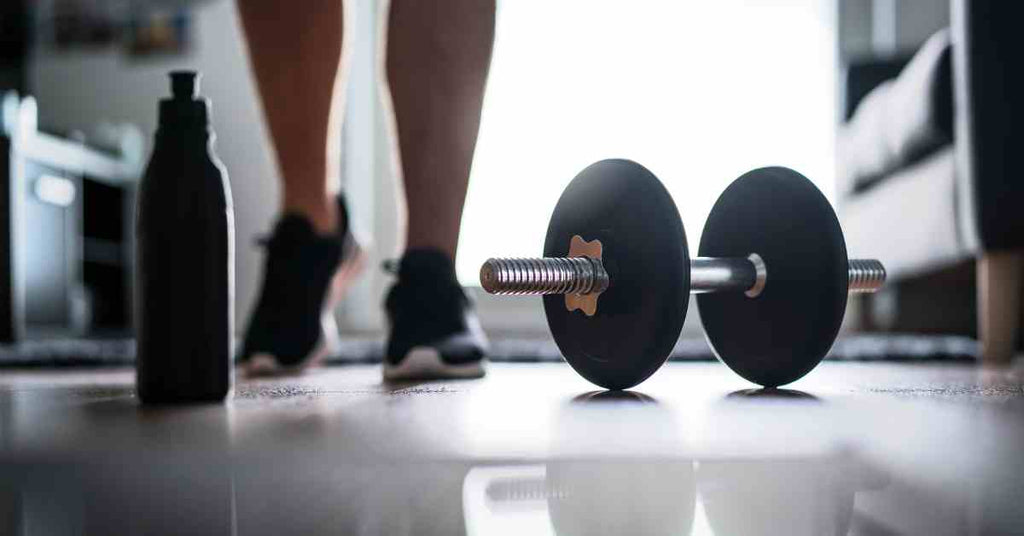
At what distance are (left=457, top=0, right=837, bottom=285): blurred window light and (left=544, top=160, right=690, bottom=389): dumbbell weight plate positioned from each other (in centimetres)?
250

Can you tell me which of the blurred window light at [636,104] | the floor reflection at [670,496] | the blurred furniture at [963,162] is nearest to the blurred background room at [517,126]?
the blurred window light at [636,104]

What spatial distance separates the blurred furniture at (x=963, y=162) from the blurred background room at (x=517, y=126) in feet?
0.39

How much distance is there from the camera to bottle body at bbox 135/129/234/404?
2.40ft

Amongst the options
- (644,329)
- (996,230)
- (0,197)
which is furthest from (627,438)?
(0,197)

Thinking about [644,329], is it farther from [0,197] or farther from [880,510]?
[0,197]

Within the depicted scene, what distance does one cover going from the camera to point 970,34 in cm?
161

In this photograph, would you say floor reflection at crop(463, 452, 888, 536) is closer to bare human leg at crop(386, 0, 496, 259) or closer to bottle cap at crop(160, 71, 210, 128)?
bottle cap at crop(160, 71, 210, 128)

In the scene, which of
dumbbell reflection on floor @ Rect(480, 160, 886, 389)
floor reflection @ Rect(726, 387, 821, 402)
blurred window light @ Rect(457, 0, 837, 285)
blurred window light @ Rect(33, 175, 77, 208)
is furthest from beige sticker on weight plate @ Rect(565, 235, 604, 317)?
blurred window light @ Rect(33, 175, 77, 208)

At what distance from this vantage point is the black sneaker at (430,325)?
109cm

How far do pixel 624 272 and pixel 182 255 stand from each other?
35 cm

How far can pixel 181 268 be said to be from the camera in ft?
2.40

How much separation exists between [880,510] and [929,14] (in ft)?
12.2

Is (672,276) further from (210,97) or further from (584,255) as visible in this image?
(210,97)

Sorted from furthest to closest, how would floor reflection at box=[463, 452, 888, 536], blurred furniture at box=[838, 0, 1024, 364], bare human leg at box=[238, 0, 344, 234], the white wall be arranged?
A: the white wall < blurred furniture at box=[838, 0, 1024, 364] < bare human leg at box=[238, 0, 344, 234] < floor reflection at box=[463, 452, 888, 536]
